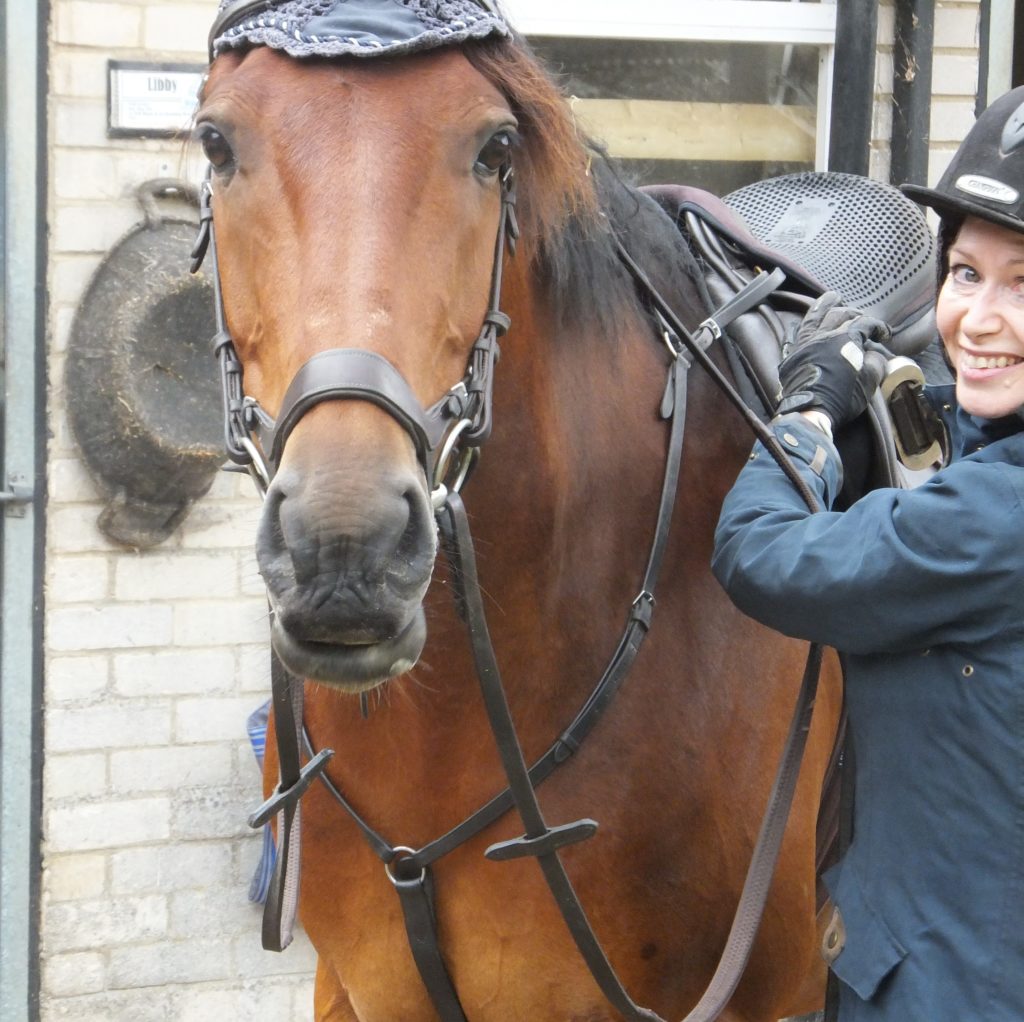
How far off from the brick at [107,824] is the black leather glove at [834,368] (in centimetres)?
266

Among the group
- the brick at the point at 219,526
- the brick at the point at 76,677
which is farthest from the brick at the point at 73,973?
the brick at the point at 219,526

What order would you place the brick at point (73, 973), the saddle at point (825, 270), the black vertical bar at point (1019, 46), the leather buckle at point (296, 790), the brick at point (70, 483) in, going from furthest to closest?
the black vertical bar at point (1019, 46), the brick at point (73, 973), the brick at point (70, 483), the saddle at point (825, 270), the leather buckle at point (296, 790)

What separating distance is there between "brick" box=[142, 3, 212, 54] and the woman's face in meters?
2.77

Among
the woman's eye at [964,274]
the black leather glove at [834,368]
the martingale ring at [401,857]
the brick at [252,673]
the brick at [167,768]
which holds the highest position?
the woman's eye at [964,274]

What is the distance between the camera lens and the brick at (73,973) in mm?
3879

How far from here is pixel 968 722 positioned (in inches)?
62.4

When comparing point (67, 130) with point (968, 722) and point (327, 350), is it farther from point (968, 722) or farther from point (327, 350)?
point (968, 722)

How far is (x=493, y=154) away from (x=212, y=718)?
2.69 meters

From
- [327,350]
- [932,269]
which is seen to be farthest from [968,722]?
→ [932,269]

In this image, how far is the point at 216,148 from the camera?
1.65m

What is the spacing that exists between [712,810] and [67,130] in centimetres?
281

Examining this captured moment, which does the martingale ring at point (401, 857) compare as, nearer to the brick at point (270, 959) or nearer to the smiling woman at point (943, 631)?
the smiling woman at point (943, 631)

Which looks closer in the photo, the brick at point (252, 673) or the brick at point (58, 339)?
the brick at point (58, 339)

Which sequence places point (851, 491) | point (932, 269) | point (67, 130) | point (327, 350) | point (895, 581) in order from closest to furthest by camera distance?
point (327, 350), point (895, 581), point (851, 491), point (932, 269), point (67, 130)
